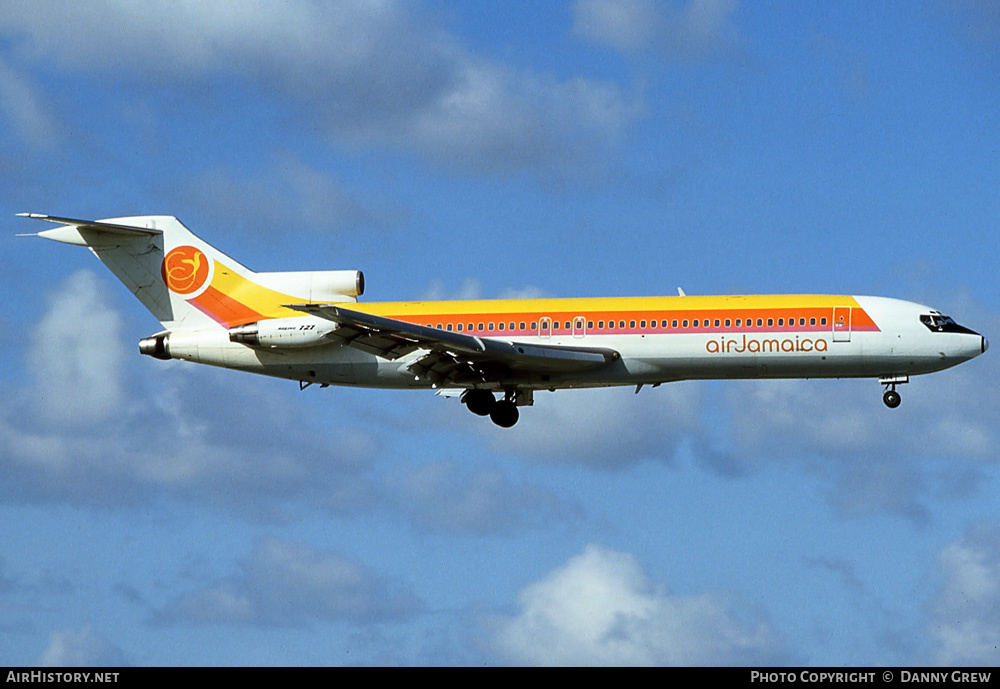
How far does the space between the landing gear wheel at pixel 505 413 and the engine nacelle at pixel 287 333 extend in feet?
19.8

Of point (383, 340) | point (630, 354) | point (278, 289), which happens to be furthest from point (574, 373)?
point (278, 289)

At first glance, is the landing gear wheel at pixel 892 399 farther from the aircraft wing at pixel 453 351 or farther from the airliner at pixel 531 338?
the aircraft wing at pixel 453 351

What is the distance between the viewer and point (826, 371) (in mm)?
44781

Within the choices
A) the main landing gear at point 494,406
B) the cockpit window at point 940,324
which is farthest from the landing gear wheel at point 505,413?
the cockpit window at point 940,324

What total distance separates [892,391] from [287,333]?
18084 mm

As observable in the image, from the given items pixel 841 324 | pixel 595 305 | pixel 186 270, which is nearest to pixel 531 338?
pixel 595 305

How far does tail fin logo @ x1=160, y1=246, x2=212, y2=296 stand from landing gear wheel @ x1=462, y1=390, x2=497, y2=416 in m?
9.20

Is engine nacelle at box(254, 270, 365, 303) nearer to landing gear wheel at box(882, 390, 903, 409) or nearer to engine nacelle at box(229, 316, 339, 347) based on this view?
engine nacelle at box(229, 316, 339, 347)

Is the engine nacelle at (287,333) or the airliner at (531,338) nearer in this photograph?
the airliner at (531,338)

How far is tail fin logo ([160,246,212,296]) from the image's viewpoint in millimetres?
48750

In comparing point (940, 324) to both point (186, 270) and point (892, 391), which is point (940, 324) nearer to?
point (892, 391)

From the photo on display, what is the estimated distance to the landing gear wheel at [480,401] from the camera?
157 feet

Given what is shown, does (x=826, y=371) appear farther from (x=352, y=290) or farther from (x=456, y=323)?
(x=352, y=290)
